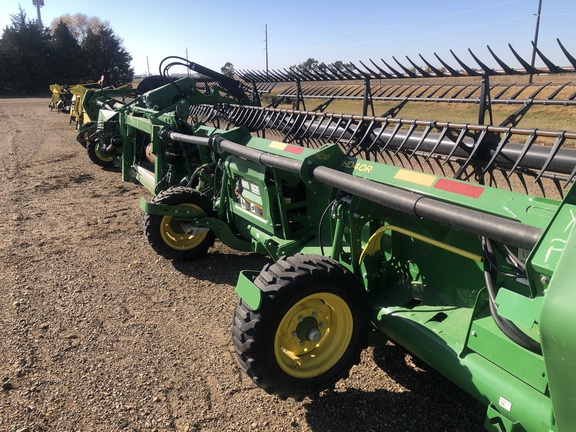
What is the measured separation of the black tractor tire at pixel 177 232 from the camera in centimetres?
455

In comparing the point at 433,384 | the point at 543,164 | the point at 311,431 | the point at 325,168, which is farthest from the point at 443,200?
the point at 543,164

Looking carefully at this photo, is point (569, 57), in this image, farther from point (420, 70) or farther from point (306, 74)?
point (306, 74)

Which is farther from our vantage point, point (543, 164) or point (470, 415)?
point (543, 164)

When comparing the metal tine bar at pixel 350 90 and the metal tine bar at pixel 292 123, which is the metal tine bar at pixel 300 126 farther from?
the metal tine bar at pixel 350 90

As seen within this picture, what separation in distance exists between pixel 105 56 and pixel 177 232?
49231 millimetres

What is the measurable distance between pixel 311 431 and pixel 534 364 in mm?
1210

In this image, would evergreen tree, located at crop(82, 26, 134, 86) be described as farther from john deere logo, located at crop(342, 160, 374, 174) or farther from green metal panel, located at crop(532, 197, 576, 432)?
green metal panel, located at crop(532, 197, 576, 432)

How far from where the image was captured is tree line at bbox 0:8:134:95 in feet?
143

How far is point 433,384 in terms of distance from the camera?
2.83 meters

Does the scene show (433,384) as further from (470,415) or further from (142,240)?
(142,240)

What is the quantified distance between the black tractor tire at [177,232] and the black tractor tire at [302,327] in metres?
2.29

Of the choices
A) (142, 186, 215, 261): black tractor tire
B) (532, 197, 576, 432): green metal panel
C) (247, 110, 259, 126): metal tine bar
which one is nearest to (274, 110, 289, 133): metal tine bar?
(247, 110, 259, 126): metal tine bar

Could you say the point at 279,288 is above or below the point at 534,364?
above

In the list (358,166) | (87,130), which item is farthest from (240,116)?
(87,130)
